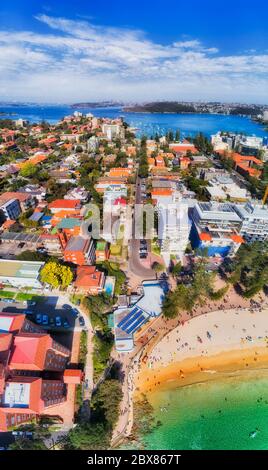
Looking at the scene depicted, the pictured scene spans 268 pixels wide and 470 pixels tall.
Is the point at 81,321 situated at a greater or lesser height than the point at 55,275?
lesser

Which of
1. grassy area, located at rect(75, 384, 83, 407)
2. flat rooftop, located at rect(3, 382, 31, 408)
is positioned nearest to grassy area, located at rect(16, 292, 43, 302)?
grassy area, located at rect(75, 384, 83, 407)

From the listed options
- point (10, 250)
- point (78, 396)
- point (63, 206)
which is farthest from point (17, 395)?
point (63, 206)

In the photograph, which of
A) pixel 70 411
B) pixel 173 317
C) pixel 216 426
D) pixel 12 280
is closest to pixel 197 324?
pixel 173 317

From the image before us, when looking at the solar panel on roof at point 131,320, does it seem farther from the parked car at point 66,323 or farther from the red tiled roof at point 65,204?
the red tiled roof at point 65,204

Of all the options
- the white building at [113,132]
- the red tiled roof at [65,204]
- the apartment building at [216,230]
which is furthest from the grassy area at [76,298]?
the white building at [113,132]

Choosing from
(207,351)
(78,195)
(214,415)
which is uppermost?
(78,195)

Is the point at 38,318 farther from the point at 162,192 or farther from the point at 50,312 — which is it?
the point at 162,192
